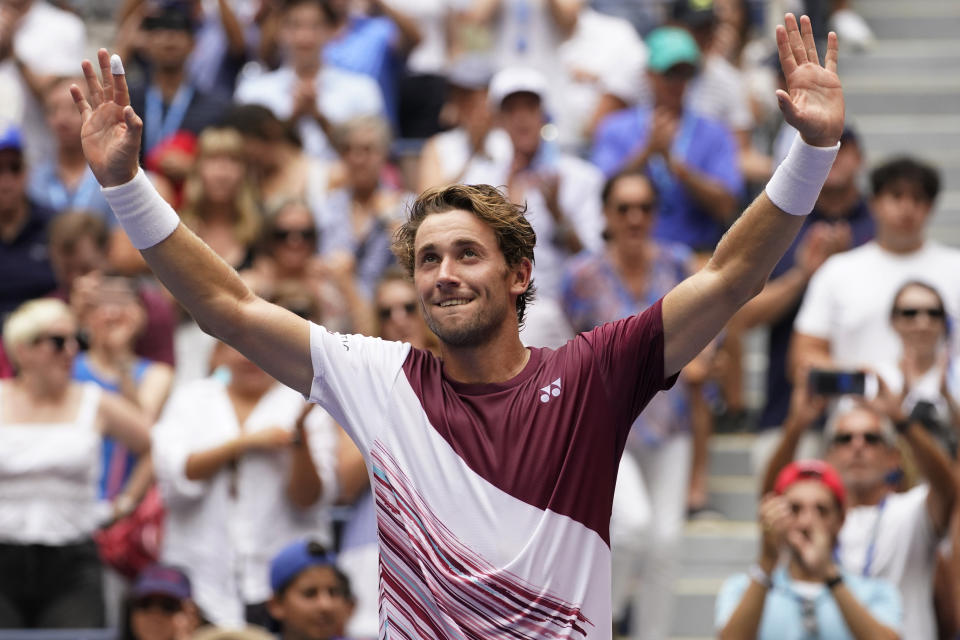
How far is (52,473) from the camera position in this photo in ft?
25.0

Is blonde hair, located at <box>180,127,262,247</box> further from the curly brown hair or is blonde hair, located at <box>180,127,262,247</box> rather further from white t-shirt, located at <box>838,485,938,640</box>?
the curly brown hair

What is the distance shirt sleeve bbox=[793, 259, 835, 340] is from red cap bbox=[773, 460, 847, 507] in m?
1.83

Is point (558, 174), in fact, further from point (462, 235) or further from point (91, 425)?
point (462, 235)

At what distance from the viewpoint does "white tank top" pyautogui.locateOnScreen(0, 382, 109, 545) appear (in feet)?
24.8

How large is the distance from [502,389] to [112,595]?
4120 millimetres

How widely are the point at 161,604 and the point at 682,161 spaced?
422cm

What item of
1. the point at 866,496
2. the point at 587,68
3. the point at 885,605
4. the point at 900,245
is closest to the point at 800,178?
the point at 885,605

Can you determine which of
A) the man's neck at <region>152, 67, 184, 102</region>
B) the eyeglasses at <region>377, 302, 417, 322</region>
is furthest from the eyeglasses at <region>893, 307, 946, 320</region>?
the man's neck at <region>152, 67, 184, 102</region>

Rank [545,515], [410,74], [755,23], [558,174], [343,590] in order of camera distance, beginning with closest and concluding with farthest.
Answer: [545,515], [343,590], [558,174], [410,74], [755,23]

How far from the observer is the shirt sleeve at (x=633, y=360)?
4.20 metres

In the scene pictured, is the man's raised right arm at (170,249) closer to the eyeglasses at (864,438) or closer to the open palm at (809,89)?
the open palm at (809,89)

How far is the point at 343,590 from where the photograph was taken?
22.7 ft

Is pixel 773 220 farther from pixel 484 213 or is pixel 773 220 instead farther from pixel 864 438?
pixel 864 438

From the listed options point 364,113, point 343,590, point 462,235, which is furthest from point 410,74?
point 462,235
